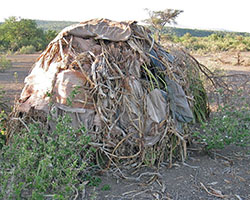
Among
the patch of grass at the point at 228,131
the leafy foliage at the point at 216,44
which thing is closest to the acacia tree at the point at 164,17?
the leafy foliage at the point at 216,44

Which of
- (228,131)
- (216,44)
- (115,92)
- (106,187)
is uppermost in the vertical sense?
(115,92)

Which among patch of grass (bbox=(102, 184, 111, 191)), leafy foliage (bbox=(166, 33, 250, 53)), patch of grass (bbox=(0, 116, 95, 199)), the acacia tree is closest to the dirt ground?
patch of grass (bbox=(102, 184, 111, 191))

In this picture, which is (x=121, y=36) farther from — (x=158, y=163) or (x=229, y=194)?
(x=229, y=194)

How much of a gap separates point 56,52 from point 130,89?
1.15 meters

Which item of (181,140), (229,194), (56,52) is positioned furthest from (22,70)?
(229,194)

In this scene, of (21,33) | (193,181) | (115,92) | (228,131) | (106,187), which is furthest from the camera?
(21,33)

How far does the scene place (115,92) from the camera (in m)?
3.90

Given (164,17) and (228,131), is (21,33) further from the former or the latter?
(228,131)

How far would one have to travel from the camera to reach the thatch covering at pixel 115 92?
3840mm

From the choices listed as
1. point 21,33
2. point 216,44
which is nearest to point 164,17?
point 216,44

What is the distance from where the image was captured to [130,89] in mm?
3926

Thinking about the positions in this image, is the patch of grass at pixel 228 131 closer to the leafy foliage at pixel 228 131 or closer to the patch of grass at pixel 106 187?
Answer: the leafy foliage at pixel 228 131

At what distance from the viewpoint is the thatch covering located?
384 cm

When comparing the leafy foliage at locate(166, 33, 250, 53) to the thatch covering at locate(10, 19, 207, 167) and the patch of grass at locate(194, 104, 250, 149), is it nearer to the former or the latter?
the patch of grass at locate(194, 104, 250, 149)
